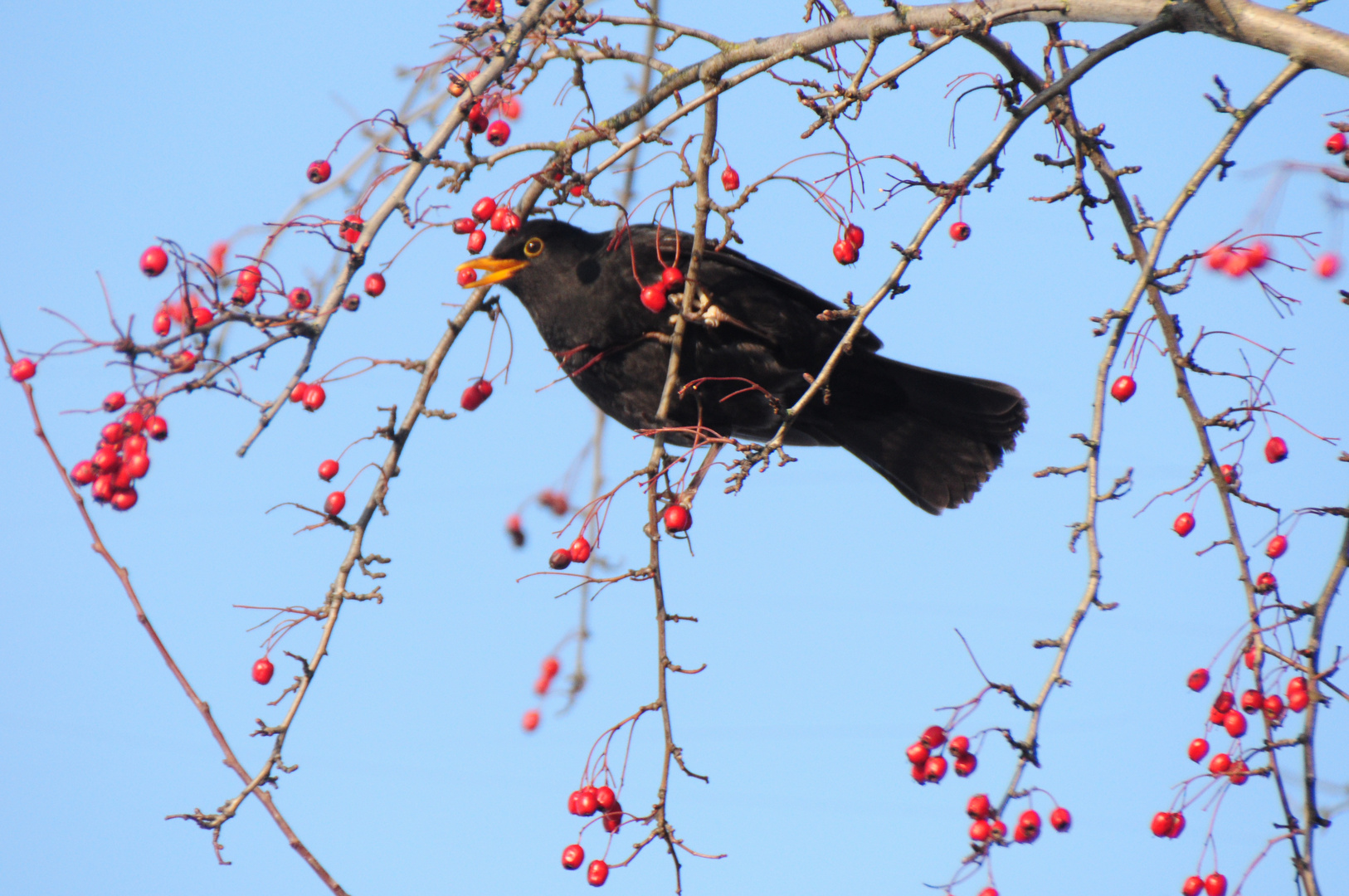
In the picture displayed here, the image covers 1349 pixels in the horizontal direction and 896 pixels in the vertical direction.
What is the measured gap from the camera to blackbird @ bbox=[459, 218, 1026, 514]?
12.6 feet

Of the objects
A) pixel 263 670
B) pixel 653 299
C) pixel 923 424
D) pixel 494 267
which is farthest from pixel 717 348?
pixel 263 670

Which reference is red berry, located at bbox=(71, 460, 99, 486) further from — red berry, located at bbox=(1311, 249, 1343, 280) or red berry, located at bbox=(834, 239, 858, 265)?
red berry, located at bbox=(1311, 249, 1343, 280)

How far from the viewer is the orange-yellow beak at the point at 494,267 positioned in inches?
165

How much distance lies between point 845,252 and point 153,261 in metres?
1.66

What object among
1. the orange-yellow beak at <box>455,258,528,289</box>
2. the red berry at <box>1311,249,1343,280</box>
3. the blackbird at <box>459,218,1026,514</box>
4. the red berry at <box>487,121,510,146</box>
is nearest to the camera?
the red berry at <box>1311,249,1343,280</box>

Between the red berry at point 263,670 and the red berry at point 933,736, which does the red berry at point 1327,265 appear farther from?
the red berry at point 263,670

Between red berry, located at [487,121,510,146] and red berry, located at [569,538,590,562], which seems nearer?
red berry, located at [569,538,590,562]

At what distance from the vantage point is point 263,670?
120 inches

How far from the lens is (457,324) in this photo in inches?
123

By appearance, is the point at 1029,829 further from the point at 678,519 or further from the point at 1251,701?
the point at 678,519

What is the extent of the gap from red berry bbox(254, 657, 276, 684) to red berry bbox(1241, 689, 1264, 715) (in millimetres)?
2521

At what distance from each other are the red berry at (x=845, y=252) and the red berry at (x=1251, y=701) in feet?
4.55

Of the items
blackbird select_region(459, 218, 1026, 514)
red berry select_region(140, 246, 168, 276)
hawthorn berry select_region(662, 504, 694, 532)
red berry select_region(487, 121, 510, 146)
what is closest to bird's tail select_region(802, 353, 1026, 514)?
blackbird select_region(459, 218, 1026, 514)

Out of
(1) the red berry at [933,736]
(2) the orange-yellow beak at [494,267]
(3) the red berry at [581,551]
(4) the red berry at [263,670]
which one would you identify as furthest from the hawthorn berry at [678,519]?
(2) the orange-yellow beak at [494,267]
